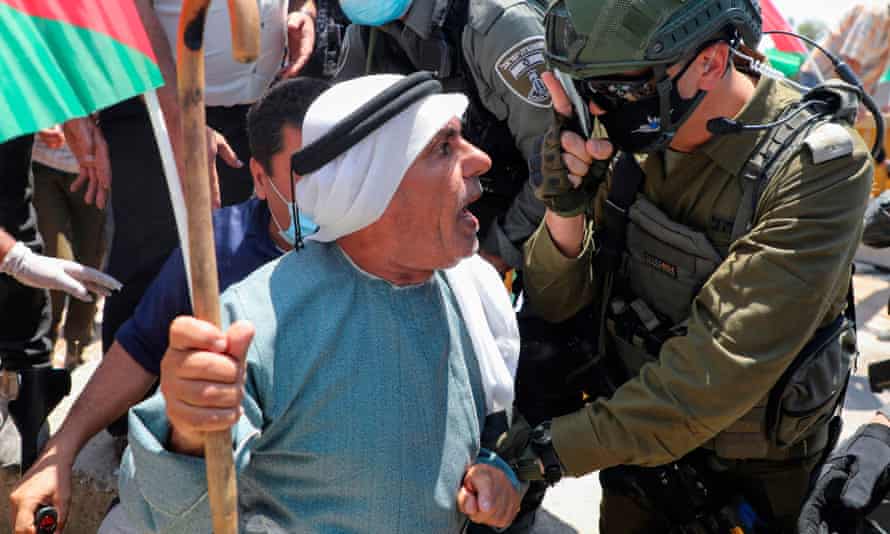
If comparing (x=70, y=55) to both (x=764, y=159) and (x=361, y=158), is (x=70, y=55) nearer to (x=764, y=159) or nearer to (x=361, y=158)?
(x=361, y=158)

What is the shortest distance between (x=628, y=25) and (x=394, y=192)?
654 millimetres

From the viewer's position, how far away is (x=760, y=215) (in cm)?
208

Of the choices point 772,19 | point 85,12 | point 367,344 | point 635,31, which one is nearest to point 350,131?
point 367,344

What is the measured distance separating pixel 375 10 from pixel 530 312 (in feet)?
3.94

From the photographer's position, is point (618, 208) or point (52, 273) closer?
point (618, 208)

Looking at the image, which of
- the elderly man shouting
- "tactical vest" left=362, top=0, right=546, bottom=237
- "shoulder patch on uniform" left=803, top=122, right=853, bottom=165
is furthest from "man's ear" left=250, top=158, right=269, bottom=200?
"shoulder patch on uniform" left=803, top=122, right=853, bottom=165

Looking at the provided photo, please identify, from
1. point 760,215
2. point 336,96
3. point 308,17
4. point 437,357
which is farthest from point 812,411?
point 308,17

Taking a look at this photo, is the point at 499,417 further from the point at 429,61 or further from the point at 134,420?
the point at 429,61

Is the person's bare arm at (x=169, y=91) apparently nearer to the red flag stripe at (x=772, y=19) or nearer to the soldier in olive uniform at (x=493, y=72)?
the soldier in olive uniform at (x=493, y=72)

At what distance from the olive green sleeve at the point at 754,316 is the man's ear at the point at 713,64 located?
0.89 ft

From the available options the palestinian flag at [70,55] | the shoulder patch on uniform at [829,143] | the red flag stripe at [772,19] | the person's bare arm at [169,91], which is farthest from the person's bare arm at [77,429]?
the red flag stripe at [772,19]

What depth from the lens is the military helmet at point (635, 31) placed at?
2.00m

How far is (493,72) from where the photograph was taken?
305cm

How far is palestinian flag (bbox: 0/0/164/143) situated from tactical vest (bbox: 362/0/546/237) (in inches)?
60.4
